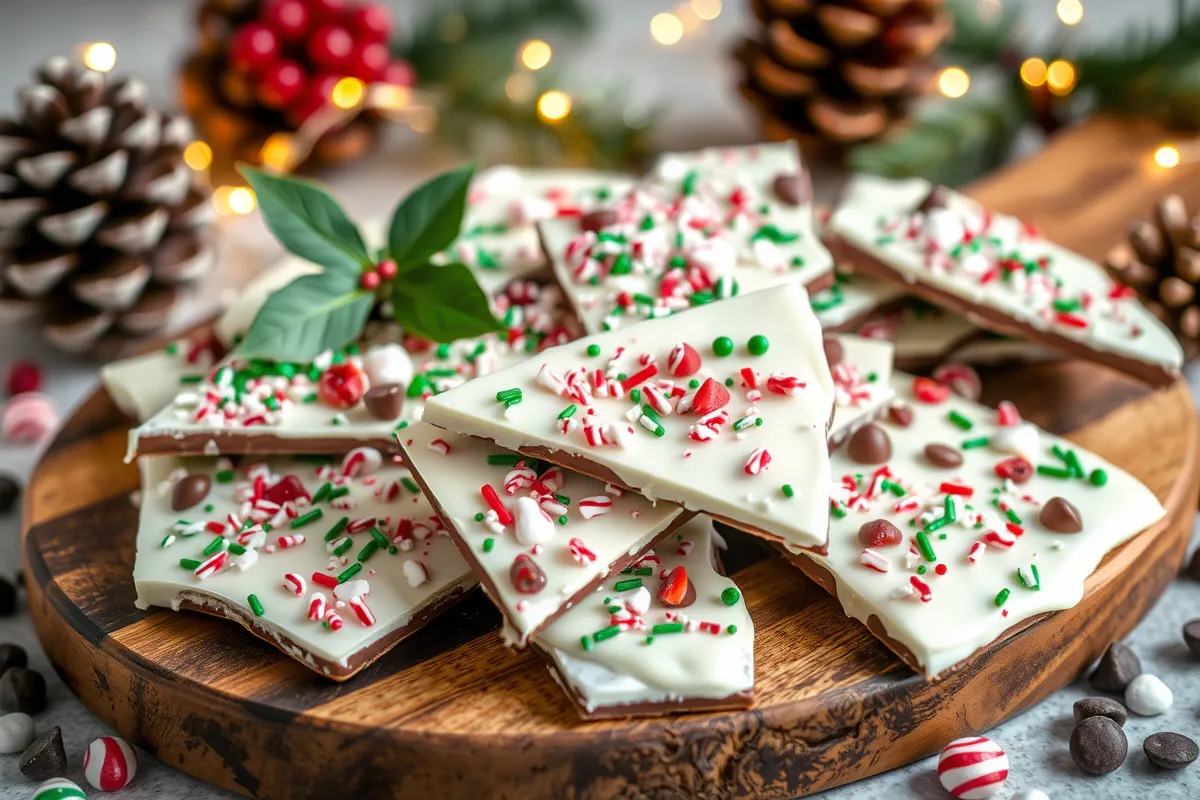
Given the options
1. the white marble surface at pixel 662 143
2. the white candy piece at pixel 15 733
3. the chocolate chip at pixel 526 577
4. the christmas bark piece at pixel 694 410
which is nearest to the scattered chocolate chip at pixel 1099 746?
the white marble surface at pixel 662 143

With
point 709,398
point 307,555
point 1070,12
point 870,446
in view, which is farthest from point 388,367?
point 1070,12

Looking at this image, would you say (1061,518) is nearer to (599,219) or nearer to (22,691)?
(599,219)

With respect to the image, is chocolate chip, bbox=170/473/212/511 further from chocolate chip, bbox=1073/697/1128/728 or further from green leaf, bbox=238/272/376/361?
chocolate chip, bbox=1073/697/1128/728

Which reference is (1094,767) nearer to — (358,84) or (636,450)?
(636,450)

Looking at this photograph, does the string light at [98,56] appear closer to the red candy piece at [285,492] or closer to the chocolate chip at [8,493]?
the chocolate chip at [8,493]

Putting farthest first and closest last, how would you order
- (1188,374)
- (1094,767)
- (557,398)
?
(1188,374) < (557,398) < (1094,767)

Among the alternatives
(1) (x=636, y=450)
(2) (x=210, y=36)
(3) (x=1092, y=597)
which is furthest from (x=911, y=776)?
(2) (x=210, y=36)
